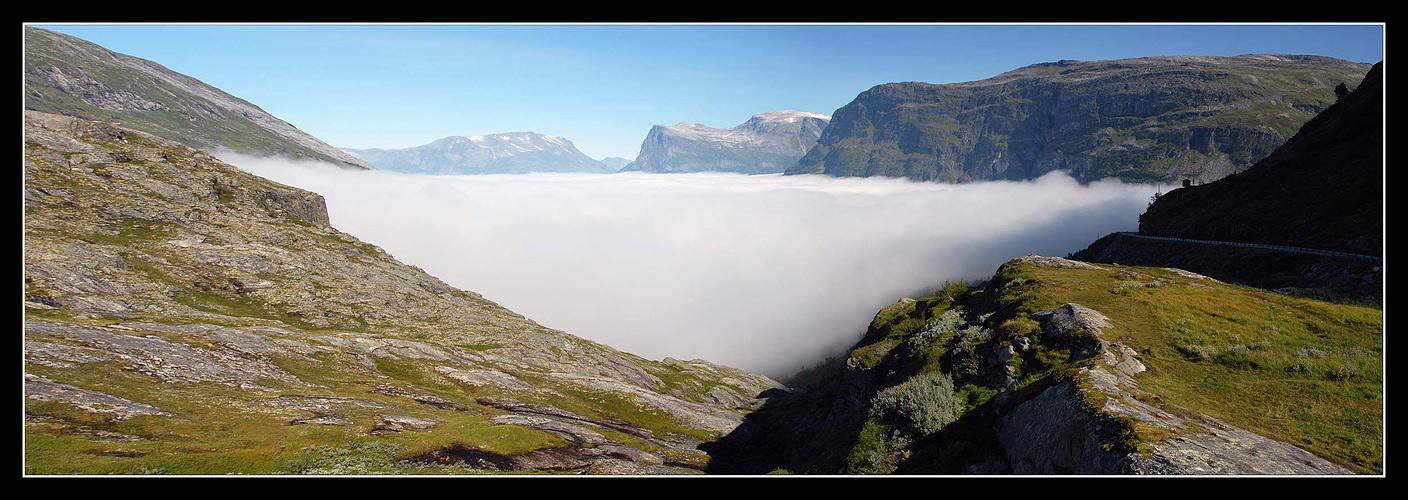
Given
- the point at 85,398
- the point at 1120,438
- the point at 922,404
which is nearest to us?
the point at 1120,438

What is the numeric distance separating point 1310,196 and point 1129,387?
91246mm

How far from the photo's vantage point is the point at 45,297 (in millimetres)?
50938

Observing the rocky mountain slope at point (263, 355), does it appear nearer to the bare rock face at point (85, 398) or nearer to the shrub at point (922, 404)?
the bare rock face at point (85, 398)

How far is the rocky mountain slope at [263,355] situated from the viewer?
27.9 metres

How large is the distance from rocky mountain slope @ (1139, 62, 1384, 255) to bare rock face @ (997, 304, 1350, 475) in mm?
64644

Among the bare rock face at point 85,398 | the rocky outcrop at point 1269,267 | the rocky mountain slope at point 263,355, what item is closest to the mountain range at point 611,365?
the bare rock face at point 85,398

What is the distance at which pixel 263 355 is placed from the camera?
49219 mm

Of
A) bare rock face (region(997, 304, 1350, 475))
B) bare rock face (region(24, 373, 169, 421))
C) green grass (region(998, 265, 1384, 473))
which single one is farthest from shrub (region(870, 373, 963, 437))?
bare rock face (region(24, 373, 169, 421))

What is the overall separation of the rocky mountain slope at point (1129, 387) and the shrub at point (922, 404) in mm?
80

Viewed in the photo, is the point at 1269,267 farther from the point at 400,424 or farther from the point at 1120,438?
the point at 400,424

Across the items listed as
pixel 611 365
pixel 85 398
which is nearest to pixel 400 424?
pixel 85 398

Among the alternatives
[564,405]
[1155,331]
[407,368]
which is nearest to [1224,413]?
[1155,331]
